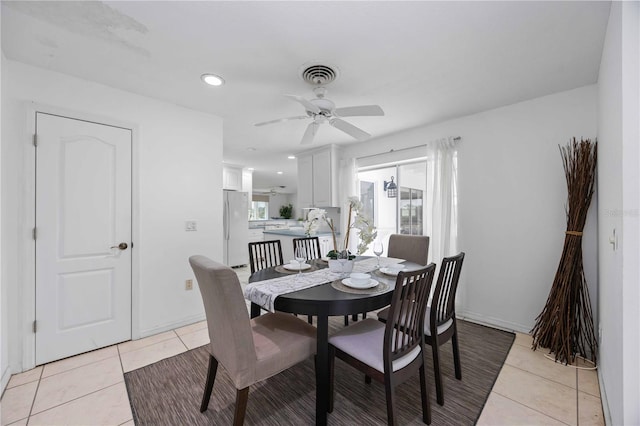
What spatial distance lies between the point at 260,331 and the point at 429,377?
130 centimetres

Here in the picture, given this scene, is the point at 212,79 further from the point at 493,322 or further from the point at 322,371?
the point at 493,322

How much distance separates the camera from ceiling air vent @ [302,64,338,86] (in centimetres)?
204

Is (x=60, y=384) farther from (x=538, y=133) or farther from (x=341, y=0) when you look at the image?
(x=538, y=133)

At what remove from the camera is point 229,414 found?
1.63 m

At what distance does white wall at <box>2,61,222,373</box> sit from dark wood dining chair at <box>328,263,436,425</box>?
201 cm

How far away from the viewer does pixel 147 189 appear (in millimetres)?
2645

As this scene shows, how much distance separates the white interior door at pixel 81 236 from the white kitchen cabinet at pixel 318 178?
2.72m

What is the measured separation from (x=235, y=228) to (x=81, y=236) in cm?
350

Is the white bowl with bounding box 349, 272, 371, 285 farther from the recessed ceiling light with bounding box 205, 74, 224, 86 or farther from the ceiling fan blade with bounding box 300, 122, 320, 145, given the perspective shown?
the recessed ceiling light with bounding box 205, 74, 224, 86

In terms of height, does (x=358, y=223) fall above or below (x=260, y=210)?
below

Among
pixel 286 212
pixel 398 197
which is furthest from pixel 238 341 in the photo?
pixel 286 212

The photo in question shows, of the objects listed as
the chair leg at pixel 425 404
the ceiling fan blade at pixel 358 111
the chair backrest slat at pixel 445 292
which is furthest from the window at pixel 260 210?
the chair leg at pixel 425 404

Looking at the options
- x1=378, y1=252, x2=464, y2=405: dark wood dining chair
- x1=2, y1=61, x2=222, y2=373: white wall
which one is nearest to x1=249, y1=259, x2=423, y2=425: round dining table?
x1=378, y1=252, x2=464, y2=405: dark wood dining chair
